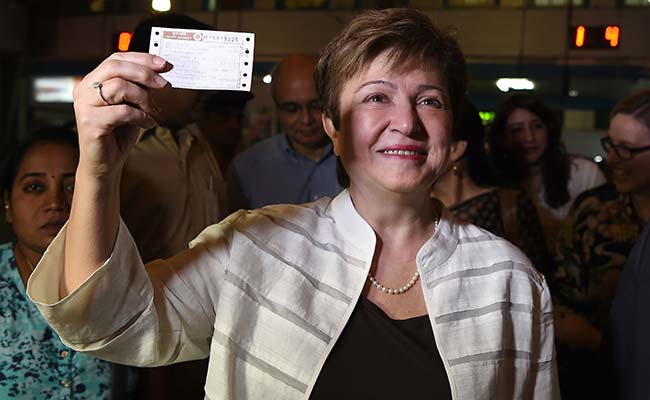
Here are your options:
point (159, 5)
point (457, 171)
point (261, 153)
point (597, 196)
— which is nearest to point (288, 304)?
point (457, 171)

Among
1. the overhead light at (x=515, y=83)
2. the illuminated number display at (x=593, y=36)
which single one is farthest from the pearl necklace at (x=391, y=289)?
the illuminated number display at (x=593, y=36)

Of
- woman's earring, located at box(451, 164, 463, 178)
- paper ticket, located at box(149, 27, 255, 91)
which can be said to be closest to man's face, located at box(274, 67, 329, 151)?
woman's earring, located at box(451, 164, 463, 178)

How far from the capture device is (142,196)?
7.75 feet

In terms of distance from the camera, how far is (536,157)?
3.33 metres

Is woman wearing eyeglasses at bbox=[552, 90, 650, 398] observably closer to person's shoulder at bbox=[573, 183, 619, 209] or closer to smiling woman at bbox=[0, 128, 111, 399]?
person's shoulder at bbox=[573, 183, 619, 209]

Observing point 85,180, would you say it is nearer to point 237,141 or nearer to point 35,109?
point 237,141

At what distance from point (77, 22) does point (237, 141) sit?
252cm

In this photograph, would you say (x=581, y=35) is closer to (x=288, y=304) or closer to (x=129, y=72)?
(x=288, y=304)

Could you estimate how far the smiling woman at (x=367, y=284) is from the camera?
1.41 meters

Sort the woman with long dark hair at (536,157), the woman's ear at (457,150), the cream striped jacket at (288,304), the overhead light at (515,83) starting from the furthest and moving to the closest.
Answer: the overhead light at (515,83)
the woman with long dark hair at (536,157)
the woman's ear at (457,150)
the cream striped jacket at (288,304)

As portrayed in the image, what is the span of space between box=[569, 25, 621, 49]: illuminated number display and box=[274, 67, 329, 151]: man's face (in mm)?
2822

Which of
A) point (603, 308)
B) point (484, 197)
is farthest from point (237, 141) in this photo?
point (603, 308)

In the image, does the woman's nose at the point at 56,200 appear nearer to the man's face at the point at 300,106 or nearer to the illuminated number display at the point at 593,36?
the man's face at the point at 300,106

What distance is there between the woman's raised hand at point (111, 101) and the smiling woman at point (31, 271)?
984 mm
